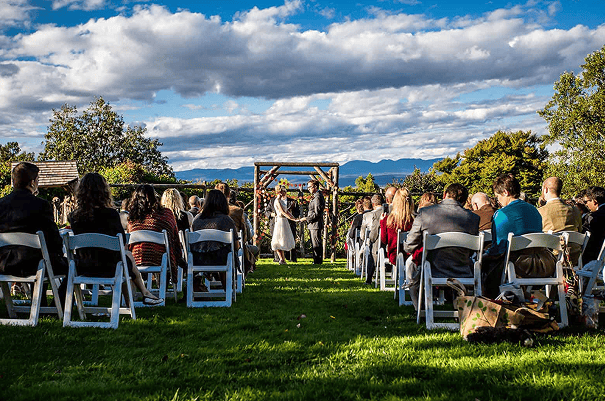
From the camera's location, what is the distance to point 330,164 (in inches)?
620

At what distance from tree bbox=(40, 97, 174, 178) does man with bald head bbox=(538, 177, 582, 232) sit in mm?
51254

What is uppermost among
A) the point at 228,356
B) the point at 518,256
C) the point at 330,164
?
the point at 330,164

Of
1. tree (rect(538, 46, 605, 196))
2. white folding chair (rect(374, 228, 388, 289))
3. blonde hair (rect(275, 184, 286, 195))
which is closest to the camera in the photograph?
white folding chair (rect(374, 228, 388, 289))

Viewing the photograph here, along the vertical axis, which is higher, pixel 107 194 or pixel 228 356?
pixel 107 194

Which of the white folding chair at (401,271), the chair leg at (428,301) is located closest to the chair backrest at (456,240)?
the chair leg at (428,301)

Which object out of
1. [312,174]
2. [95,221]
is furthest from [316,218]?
[95,221]

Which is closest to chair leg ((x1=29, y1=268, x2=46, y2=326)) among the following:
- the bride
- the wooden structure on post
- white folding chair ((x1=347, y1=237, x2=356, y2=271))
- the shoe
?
the shoe

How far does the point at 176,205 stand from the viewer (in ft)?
28.0

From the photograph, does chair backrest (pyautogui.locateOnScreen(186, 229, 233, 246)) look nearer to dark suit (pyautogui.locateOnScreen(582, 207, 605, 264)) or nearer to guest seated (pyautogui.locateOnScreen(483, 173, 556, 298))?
guest seated (pyautogui.locateOnScreen(483, 173, 556, 298))

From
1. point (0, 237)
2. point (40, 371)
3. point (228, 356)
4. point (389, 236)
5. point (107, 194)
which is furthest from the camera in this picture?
point (389, 236)

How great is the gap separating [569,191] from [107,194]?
36.0 metres

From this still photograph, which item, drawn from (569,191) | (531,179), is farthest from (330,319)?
(531,179)

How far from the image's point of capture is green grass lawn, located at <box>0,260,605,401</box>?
3.60 m

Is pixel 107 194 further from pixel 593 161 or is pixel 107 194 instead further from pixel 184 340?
pixel 593 161
